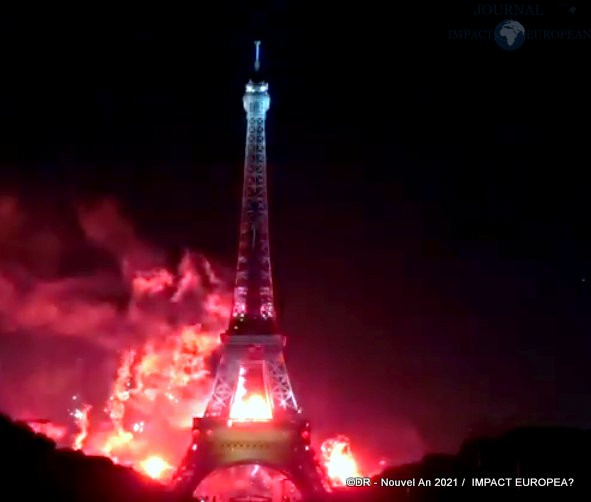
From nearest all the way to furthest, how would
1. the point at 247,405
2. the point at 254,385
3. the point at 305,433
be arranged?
the point at 305,433 < the point at 247,405 < the point at 254,385

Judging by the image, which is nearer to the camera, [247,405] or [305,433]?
[305,433]

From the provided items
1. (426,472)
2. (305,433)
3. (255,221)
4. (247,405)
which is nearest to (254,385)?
(247,405)

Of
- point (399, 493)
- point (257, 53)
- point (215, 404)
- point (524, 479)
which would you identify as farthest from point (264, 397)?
point (524, 479)

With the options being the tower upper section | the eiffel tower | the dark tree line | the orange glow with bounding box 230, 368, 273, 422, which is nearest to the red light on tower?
the eiffel tower

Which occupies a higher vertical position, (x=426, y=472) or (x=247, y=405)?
(x=247, y=405)

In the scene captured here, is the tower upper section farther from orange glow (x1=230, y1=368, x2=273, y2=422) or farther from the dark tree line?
the dark tree line

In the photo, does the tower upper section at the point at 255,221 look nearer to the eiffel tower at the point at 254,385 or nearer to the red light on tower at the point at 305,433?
the eiffel tower at the point at 254,385

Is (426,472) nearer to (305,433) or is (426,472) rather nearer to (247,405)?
(305,433)
